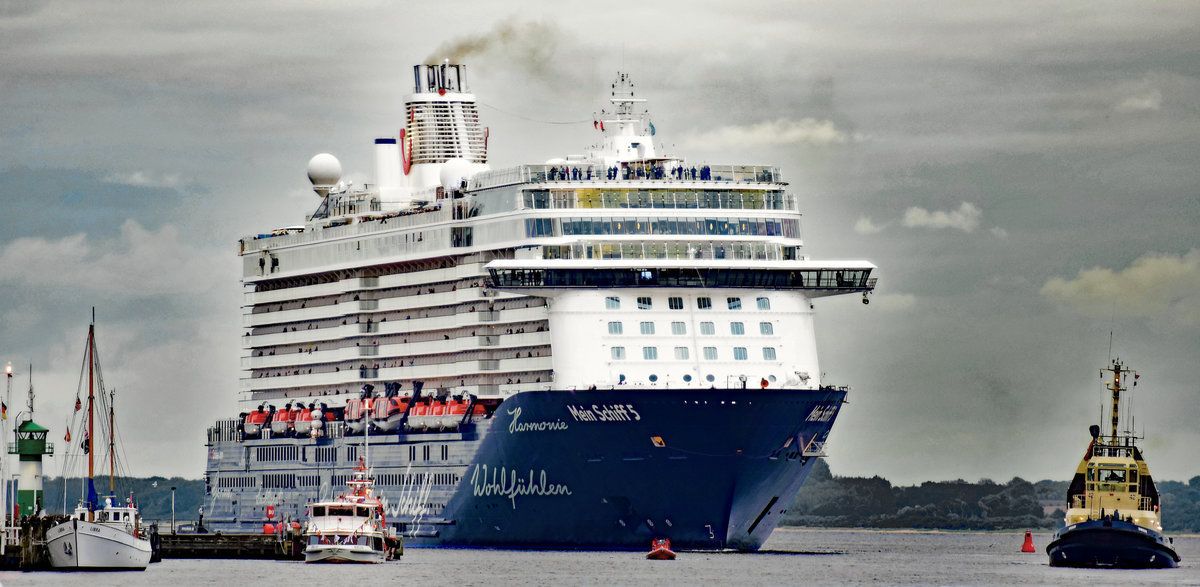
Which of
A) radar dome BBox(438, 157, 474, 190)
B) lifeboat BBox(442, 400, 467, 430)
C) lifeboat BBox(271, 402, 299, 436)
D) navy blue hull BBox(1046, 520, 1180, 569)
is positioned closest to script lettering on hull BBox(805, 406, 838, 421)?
navy blue hull BBox(1046, 520, 1180, 569)

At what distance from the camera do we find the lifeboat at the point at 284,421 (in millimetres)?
113312

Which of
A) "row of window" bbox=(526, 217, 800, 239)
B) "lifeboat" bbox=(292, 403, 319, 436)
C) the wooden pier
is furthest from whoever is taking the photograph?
"lifeboat" bbox=(292, 403, 319, 436)

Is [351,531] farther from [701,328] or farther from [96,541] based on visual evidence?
[701,328]

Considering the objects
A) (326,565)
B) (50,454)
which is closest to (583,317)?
(326,565)

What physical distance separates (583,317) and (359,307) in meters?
17.5

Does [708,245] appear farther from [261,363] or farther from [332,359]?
[261,363]

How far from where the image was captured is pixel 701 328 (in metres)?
95.8

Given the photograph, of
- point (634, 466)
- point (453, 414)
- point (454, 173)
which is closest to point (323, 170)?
point (454, 173)

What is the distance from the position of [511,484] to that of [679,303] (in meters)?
9.89

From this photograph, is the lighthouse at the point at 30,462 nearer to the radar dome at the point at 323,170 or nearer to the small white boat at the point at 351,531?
the small white boat at the point at 351,531

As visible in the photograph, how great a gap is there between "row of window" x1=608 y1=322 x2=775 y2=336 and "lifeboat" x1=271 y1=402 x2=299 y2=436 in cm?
2354

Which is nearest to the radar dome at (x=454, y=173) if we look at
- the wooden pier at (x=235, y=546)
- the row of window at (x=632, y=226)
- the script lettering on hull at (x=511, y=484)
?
the row of window at (x=632, y=226)

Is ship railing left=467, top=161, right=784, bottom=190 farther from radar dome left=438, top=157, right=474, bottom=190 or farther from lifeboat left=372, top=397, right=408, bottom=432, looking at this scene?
lifeboat left=372, top=397, right=408, bottom=432

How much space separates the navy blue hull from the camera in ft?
308
